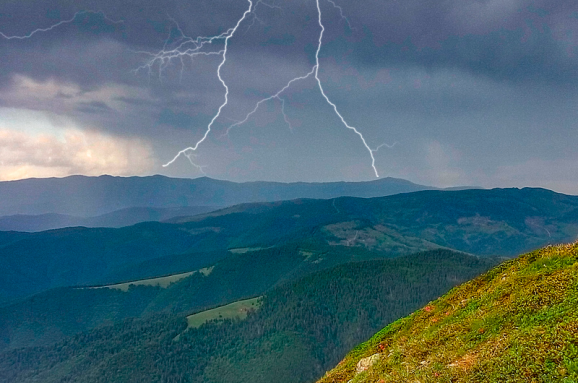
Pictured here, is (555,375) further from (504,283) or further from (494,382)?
(504,283)

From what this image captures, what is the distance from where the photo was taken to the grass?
61.5 feet

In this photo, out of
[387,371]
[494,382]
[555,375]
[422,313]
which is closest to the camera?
[555,375]

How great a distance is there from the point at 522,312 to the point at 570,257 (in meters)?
7.06

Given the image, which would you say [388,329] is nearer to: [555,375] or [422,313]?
[422,313]

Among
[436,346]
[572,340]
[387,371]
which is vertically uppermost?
[572,340]

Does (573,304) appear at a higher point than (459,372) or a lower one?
higher

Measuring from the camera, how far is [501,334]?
74.5 ft

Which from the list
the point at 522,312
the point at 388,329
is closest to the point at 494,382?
the point at 522,312

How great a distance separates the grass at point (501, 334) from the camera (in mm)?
18734

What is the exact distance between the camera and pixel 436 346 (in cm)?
2575

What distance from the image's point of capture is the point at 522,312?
23500 millimetres

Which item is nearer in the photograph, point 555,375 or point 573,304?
point 555,375

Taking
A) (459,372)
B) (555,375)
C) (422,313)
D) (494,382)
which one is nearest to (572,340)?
(555,375)

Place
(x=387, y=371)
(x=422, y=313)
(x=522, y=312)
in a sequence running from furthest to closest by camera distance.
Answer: (x=422, y=313)
(x=387, y=371)
(x=522, y=312)
